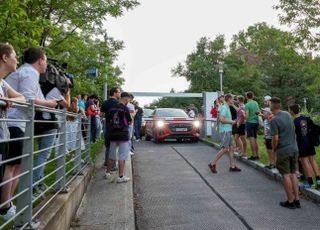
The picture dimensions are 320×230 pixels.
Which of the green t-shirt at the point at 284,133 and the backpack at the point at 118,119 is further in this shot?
the backpack at the point at 118,119

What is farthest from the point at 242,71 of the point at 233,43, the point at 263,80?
the point at 233,43

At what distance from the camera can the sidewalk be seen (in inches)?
229

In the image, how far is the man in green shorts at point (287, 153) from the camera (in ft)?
23.6

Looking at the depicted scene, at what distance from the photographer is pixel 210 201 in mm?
7625

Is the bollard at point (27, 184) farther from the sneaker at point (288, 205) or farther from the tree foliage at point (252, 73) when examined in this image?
the tree foliage at point (252, 73)

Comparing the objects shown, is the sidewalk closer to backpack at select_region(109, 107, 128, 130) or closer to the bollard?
backpack at select_region(109, 107, 128, 130)

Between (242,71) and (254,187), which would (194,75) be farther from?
(254,187)

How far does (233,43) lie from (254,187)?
63147mm

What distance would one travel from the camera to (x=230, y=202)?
753 cm

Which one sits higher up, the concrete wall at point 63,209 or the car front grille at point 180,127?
the car front grille at point 180,127

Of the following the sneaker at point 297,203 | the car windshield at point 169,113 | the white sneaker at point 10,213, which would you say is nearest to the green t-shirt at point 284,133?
the sneaker at point 297,203

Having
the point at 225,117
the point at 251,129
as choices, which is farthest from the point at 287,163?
the point at 251,129

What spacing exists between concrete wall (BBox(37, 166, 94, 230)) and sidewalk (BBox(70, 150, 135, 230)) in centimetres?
14

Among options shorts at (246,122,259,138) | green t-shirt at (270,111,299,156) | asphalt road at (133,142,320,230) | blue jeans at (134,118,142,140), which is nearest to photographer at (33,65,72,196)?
asphalt road at (133,142,320,230)
